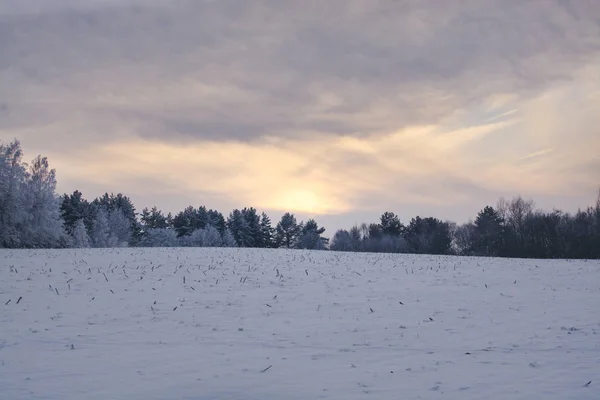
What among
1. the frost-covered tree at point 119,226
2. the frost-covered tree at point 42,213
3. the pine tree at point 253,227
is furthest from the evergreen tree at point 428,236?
the frost-covered tree at point 42,213

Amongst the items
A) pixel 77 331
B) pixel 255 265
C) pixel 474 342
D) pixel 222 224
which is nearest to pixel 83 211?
pixel 222 224

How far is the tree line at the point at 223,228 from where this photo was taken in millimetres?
47812

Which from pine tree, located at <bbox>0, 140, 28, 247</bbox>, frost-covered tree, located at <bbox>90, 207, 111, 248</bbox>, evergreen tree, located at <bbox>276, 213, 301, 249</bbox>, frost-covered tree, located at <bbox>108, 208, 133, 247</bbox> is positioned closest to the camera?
pine tree, located at <bbox>0, 140, 28, 247</bbox>

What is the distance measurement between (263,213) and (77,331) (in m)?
98.0

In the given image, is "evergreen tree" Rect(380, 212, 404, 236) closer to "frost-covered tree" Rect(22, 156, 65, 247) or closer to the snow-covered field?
"frost-covered tree" Rect(22, 156, 65, 247)

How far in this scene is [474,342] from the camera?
36.2 feet

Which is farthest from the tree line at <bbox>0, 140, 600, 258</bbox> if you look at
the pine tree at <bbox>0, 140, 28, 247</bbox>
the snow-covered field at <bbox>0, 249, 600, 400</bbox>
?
the snow-covered field at <bbox>0, 249, 600, 400</bbox>

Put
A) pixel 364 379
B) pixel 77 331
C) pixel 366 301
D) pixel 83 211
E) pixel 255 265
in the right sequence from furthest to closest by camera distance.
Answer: pixel 83 211, pixel 255 265, pixel 366 301, pixel 77 331, pixel 364 379

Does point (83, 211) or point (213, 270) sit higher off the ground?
point (83, 211)

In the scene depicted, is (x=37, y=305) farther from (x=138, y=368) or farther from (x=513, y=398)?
(x=513, y=398)

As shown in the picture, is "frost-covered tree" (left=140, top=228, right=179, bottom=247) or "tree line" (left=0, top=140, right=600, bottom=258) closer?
"tree line" (left=0, top=140, right=600, bottom=258)

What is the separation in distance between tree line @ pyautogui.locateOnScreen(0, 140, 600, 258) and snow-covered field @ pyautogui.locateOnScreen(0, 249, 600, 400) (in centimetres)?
3016

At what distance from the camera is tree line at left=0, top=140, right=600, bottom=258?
47.8 meters

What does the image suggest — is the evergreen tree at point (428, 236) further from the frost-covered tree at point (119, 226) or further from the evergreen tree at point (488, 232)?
the frost-covered tree at point (119, 226)
